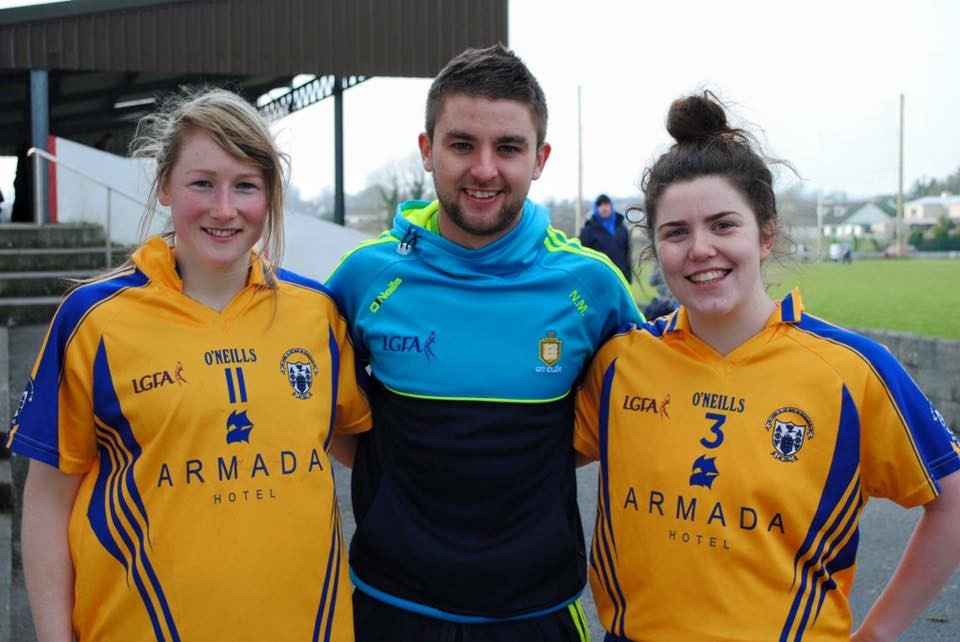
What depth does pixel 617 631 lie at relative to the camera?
239cm

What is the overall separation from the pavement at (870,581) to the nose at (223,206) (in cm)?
221

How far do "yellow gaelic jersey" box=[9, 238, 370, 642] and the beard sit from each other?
2.13ft

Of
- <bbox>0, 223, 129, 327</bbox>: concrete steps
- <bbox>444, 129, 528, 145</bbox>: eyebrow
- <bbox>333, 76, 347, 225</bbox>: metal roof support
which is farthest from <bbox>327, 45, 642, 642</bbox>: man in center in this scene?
<bbox>333, 76, 347, 225</bbox>: metal roof support

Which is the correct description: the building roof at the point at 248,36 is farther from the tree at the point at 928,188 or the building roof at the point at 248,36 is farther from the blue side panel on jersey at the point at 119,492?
the tree at the point at 928,188

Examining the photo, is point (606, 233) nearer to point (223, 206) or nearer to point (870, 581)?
point (870, 581)

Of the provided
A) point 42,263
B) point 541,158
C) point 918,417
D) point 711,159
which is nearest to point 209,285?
point 541,158

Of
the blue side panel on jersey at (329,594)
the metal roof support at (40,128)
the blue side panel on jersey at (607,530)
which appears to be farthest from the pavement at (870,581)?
the metal roof support at (40,128)

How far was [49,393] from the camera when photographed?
2207mm

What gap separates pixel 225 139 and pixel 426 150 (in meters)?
0.63

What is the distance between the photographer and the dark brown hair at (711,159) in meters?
2.36

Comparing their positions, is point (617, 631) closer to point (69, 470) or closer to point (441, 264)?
point (441, 264)

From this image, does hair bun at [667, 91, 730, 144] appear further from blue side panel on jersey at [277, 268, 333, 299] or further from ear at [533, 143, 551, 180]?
blue side panel on jersey at [277, 268, 333, 299]

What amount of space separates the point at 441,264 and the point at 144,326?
2.71 feet

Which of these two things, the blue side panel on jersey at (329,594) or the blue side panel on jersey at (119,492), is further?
the blue side panel on jersey at (329,594)
